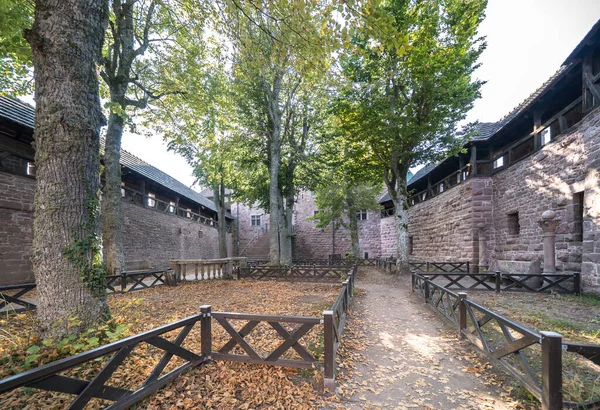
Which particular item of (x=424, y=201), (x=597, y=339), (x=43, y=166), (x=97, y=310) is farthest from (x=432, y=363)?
(x=424, y=201)

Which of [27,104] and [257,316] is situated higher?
[27,104]

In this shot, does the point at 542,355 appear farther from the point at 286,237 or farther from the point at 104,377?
the point at 286,237

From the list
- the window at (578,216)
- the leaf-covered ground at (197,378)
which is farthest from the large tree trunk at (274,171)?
the window at (578,216)

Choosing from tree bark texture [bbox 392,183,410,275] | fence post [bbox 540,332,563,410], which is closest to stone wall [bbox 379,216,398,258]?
tree bark texture [bbox 392,183,410,275]

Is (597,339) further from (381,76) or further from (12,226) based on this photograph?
(12,226)

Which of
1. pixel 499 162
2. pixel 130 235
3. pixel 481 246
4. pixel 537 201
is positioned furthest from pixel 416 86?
pixel 130 235

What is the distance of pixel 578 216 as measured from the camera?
7.79 metres

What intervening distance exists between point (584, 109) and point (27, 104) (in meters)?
19.5

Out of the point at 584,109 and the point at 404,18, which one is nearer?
the point at 584,109

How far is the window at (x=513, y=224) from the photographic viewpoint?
35.6 ft

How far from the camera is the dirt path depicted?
119 inches

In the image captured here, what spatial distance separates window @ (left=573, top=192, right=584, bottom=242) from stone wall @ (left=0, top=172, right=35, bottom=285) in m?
18.4

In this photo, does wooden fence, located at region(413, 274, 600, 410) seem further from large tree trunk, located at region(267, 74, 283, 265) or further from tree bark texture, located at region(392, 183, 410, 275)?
large tree trunk, located at region(267, 74, 283, 265)

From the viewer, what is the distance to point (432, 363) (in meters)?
3.93
